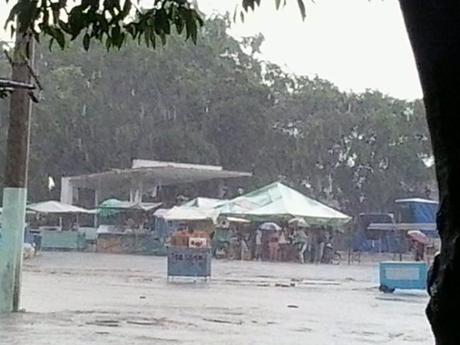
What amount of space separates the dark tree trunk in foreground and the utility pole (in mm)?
9541

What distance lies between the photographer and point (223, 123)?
4506 centimetres

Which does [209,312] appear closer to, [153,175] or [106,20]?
[106,20]

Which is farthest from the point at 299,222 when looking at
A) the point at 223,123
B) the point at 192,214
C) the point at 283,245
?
the point at 223,123

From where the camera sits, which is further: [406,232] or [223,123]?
[223,123]

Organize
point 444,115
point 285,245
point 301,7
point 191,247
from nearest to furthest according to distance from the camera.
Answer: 1. point 444,115
2. point 301,7
3. point 191,247
4. point 285,245

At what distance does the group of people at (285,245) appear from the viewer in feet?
116

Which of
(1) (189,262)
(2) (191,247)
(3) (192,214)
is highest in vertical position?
(3) (192,214)

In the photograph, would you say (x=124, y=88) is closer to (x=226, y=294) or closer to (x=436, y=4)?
(x=226, y=294)

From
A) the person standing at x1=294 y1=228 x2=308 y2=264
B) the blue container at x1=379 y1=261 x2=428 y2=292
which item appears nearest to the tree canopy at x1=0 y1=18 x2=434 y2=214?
the person standing at x1=294 y1=228 x2=308 y2=264

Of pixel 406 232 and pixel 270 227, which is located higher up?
pixel 270 227

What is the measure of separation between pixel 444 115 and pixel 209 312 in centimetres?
1139

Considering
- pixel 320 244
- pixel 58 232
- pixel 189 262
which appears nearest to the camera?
pixel 189 262

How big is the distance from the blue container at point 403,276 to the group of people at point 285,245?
15538mm

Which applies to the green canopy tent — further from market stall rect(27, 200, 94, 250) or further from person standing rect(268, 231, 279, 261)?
market stall rect(27, 200, 94, 250)
